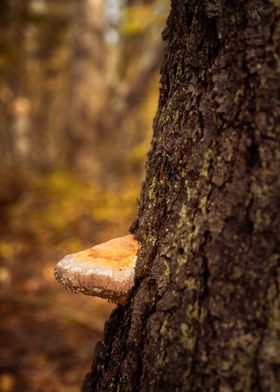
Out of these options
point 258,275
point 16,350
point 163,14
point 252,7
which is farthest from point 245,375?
point 163,14

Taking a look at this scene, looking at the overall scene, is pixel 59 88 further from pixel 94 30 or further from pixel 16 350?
pixel 16 350

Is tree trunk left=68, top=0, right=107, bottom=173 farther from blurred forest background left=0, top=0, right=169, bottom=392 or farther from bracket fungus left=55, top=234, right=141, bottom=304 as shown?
bracket fungus left=55, top=234, right=141, bottom=304

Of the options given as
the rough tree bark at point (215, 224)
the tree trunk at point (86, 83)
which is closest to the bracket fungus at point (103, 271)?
the rough tree bark at point (215, 224)

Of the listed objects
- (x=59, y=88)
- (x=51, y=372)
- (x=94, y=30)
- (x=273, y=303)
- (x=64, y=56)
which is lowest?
(x=273, y=303)

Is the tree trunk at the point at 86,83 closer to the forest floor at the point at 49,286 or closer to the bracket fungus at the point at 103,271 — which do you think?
the forest floor at the point at 49,286

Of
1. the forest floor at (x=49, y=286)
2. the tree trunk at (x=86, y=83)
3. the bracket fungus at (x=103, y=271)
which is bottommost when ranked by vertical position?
the bracket fungus at (x=103, y=271)

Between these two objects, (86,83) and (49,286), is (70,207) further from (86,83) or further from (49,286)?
(86,83)
